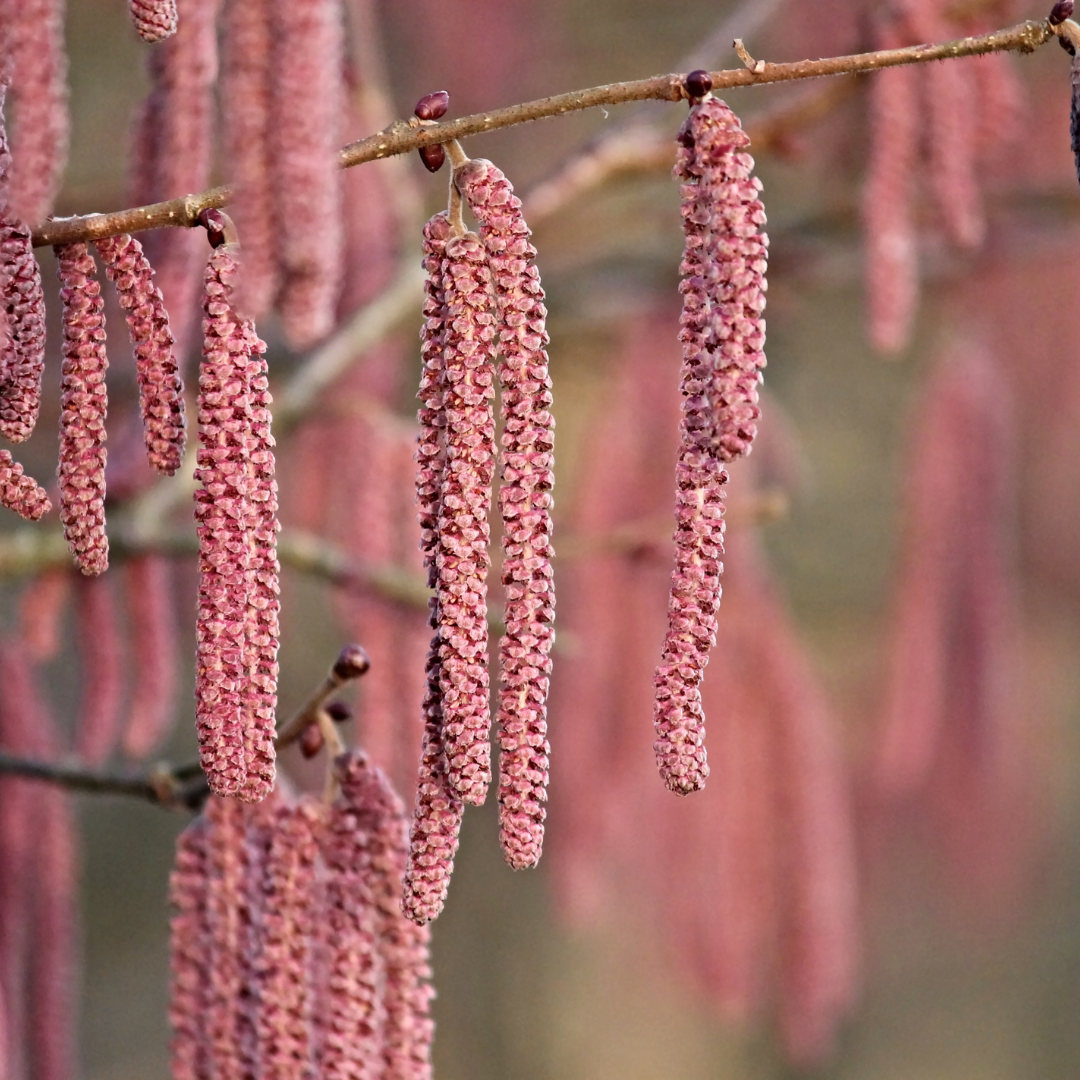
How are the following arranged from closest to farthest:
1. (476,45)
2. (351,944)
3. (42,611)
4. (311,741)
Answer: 1. (351,944)
2. (311,741)
3. (42,611)
4. (476,45)

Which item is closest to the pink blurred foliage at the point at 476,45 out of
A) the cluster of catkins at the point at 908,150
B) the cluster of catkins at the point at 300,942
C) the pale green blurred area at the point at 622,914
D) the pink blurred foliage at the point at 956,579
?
the pale green blurred area at the point at 622,914

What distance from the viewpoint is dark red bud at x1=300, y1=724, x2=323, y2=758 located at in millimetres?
766

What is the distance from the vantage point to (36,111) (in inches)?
22.1

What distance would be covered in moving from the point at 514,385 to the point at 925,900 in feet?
9.75

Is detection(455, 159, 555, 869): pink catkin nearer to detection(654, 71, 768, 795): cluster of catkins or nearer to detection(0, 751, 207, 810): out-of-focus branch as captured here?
detection(654, 71, 768, 795): cluster of catkins

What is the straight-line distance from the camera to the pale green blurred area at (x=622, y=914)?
2867 mm

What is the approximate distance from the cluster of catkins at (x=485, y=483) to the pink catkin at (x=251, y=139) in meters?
0.06

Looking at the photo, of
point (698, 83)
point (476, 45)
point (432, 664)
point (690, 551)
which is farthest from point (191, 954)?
point (476, 45)

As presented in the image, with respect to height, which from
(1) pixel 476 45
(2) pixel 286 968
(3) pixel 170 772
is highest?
(1) pixel 476 45

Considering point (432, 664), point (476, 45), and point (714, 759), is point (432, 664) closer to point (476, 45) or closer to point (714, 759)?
point (714, 759)

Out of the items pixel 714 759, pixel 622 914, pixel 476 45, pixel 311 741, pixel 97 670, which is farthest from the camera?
pixel 622 914

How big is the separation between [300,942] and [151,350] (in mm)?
277

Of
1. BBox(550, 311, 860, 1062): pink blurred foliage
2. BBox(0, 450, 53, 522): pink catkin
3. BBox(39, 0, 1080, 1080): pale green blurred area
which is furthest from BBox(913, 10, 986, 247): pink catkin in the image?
BBox(39, 0, 1080, 1080): pale green blurred area

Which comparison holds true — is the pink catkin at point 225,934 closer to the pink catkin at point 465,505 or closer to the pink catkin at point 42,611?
the pink catkin at point 465,505
